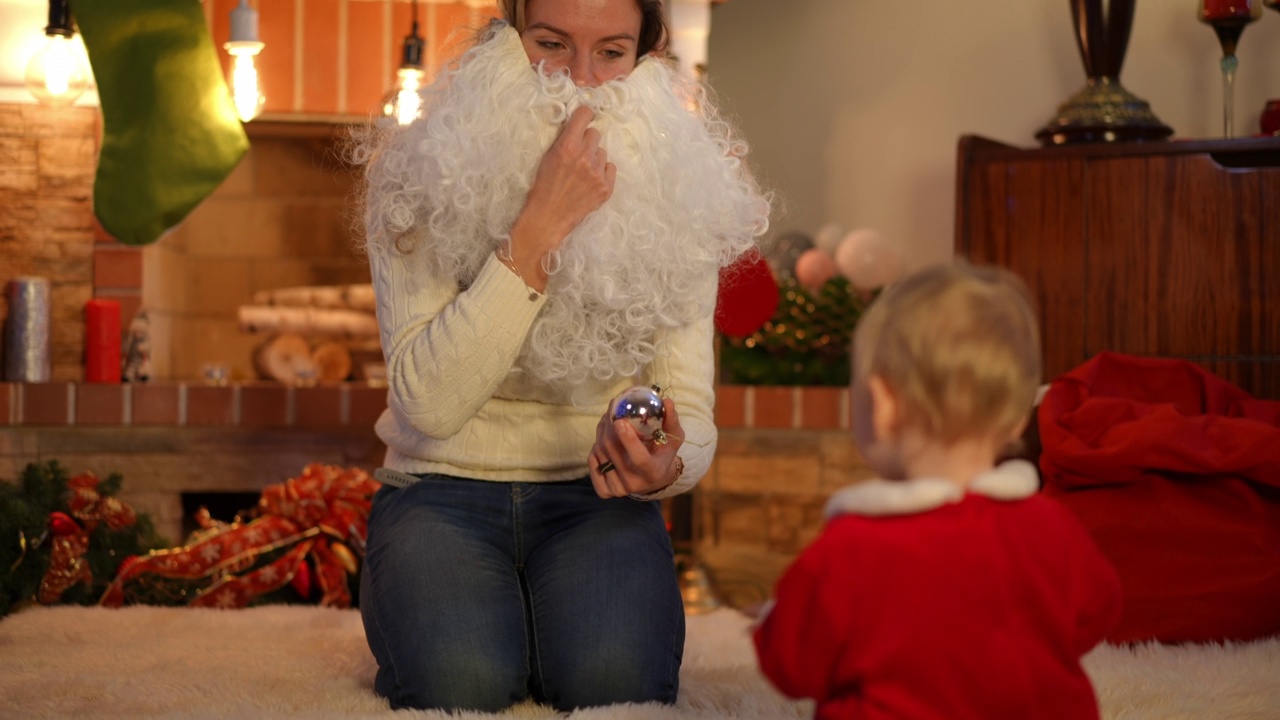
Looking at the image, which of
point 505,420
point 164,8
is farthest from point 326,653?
point 164,8

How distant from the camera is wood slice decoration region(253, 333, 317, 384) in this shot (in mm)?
3350

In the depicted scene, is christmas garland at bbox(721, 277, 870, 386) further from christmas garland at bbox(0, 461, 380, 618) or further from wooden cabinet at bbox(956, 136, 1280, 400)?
christmas garland at bbox(0, 461, 380, 618)

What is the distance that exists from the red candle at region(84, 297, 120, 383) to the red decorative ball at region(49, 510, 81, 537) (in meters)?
0.59

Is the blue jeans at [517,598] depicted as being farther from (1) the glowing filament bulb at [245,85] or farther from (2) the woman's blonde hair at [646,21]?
(1) the glowing filament bulb at [245,85]

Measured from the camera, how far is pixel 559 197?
5.21 ft

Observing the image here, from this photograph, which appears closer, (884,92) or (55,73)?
(55,73)

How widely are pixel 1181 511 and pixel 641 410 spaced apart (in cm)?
106

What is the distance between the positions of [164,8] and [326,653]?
145 centimetres

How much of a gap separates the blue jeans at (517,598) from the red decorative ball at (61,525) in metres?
1.07

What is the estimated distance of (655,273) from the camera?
170cm

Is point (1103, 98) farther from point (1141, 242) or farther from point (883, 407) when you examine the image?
point (883, 407)

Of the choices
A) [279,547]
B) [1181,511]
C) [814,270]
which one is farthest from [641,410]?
[814,270]

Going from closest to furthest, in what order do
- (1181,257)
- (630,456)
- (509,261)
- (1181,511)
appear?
(630,456), (509,261), (1181,511), (1181,257)

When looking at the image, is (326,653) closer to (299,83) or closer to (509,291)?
(509,291)
